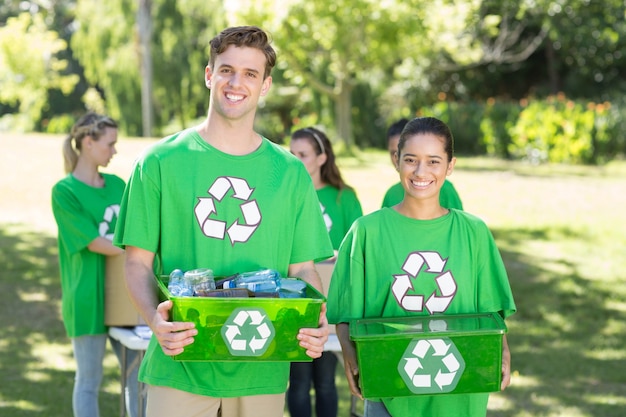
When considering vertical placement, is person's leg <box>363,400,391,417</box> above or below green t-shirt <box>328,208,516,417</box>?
below

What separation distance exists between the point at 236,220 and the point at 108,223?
195cm

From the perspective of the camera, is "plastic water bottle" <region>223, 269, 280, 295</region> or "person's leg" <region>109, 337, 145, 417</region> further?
"person's leg" <region>109, 337, 145, 417</region>

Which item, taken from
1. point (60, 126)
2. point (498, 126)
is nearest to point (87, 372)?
point (498, 126)

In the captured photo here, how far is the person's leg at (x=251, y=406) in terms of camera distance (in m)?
2.76

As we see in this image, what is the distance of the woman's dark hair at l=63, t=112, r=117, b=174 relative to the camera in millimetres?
4668

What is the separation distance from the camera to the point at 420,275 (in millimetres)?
3066

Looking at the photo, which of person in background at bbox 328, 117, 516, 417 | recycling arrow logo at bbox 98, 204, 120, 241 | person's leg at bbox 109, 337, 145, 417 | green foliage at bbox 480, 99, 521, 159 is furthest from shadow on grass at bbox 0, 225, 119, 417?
green foliage at bbox 480, 99, 521, 159

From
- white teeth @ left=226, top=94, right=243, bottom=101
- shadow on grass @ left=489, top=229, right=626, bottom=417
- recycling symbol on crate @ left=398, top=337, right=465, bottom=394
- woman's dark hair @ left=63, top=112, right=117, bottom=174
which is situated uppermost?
white teeth @ left=226, top=94, right=243, bottom=101

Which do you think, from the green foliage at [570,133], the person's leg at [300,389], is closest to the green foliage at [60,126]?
the green foliage at [570,133]

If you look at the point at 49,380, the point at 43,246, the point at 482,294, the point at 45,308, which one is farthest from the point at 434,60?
the point at 482,294

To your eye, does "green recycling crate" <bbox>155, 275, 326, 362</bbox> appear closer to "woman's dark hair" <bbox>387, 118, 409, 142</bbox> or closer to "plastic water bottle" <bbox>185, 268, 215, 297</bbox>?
"plastic water bottle" <bbox>185, 268, 215, 297</bbox>

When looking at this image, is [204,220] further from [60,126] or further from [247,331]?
[60,126]

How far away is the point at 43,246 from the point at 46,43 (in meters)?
24.1

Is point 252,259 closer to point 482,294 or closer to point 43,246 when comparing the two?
point 482,294
